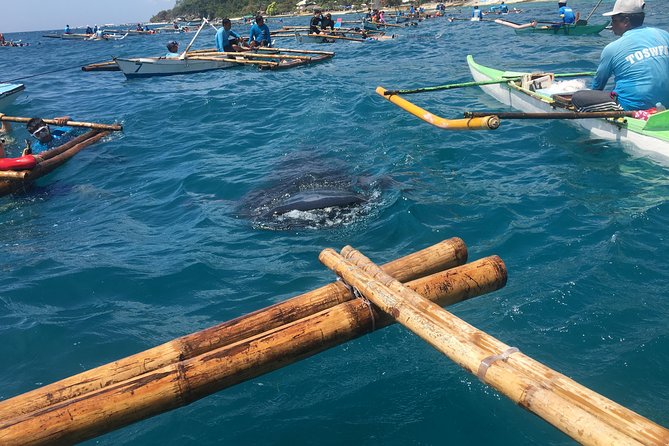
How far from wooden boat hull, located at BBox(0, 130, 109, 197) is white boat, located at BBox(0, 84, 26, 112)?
17.7 ft

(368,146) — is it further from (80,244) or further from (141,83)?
(141,83)

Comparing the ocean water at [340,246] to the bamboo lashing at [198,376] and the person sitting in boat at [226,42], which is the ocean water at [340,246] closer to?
the bamboo lashing at [198,376]

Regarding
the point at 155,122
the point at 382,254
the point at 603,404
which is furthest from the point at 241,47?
the point at 603,404

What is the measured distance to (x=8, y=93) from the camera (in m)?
15.6

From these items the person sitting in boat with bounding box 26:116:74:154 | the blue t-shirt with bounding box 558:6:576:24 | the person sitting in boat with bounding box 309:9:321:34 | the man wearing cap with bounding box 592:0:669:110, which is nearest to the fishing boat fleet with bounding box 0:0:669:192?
the blue t-shirt with bounding box 558:6:576:24

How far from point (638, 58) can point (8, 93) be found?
1717cm

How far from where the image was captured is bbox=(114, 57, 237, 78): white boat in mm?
19875

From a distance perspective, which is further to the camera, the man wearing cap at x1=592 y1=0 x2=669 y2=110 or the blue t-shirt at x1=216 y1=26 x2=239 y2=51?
the blue t-shirt at x1=216 y1=26 x2=239 y2=51

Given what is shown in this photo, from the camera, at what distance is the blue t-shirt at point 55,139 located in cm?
1116

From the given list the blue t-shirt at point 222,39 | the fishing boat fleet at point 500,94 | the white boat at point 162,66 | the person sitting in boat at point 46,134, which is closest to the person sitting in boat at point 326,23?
the fishing boat fleet at point 500,94

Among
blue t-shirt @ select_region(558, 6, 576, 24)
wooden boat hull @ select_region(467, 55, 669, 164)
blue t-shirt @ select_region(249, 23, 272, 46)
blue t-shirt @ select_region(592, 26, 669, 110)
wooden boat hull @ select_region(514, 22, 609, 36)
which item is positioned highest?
blue t-shirt @ select_region(249, 23, 272, 46)

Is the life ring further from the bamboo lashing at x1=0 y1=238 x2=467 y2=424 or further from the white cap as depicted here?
the white cap

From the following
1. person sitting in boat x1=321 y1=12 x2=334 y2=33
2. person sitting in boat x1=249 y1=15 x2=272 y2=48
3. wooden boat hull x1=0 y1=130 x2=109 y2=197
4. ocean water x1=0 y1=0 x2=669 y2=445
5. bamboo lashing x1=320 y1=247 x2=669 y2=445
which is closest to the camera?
bamboo lashing x1=320 y1=247 x2=669 y2=445

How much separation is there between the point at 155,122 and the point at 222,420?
1219 centimetres
